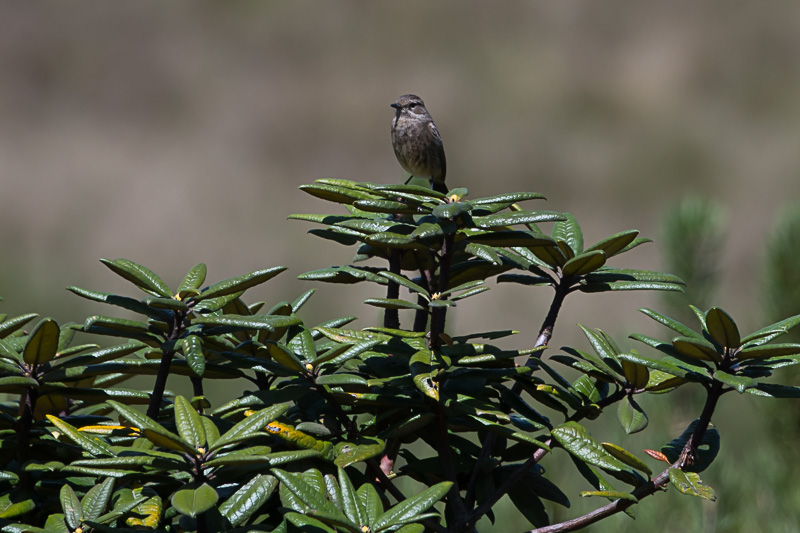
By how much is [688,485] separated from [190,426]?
0.52 meters

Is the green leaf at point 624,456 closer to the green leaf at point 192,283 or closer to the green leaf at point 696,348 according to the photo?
the green leaf at point 696,348

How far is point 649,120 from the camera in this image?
37.4 ft

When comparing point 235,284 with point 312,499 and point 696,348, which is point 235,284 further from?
point 696,348

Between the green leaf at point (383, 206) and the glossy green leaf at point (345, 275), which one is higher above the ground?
the green leaf at point (383, 206)

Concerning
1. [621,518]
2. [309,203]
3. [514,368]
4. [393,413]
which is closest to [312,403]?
[393,413]

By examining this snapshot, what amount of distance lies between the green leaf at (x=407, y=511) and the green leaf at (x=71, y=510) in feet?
0.90

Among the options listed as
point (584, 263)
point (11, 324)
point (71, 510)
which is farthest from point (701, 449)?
point (11, 324)

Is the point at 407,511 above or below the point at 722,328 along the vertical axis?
below

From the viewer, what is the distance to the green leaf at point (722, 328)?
844 millimetres

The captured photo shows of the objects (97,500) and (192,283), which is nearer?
(97,500)

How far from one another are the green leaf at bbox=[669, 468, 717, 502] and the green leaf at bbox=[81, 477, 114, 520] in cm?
57

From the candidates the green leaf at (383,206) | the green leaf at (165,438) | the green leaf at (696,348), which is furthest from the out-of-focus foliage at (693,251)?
the green leaf at (165,438)

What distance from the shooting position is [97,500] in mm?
784

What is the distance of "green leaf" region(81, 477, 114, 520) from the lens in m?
0.77
